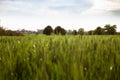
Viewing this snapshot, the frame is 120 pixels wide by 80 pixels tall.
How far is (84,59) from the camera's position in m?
1.81

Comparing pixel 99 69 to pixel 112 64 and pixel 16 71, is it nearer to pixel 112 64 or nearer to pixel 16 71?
pixel 112 64

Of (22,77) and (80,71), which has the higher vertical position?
(80,71)

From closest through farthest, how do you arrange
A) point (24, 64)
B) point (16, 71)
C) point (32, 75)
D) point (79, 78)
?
point (79, 78)
point (32, 75)
point (16, 71)
point (24, 64)

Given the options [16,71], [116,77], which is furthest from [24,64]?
[116,77]

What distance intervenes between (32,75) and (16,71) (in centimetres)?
25

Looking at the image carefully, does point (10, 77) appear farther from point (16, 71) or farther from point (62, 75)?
point (62, 75)

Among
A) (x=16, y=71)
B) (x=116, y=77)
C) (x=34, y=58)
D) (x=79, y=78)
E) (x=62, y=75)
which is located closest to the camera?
(x=79, y=78)

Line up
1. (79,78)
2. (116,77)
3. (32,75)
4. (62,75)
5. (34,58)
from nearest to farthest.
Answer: (79,78) → (62,75) → (116,77) → (32,75) → (34,58)

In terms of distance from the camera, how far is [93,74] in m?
1.48

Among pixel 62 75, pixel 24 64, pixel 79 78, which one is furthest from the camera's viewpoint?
pixel 24 64

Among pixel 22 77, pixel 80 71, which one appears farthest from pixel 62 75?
pixel 22 77

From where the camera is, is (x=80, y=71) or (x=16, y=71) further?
(x=16, y=71)

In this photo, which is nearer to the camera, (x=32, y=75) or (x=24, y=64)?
(x=32, y=75)

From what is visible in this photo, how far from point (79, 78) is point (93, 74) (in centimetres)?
30
